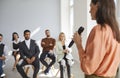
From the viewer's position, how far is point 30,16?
10.1 metres

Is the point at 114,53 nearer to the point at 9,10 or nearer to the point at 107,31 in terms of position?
the point at 107,31

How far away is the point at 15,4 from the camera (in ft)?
32.9

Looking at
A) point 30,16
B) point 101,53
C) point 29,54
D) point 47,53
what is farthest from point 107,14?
point 30,16

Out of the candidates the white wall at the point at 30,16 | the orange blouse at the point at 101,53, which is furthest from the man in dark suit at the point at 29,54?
the white wall at the point at 30,16

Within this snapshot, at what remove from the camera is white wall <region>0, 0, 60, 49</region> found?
10.0 meters

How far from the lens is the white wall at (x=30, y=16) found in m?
10.0

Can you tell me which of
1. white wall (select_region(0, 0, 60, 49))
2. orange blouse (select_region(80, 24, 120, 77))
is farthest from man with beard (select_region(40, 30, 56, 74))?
orange blouse (select_region(80, 24, 120, 77))

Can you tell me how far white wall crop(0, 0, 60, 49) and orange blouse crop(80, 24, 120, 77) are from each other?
8.73 meters

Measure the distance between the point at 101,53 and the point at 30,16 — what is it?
29.3 feet

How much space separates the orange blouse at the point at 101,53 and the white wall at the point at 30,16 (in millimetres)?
8735

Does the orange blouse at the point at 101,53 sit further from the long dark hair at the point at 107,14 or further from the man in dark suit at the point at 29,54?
the man in dark suit at the point at 29,54

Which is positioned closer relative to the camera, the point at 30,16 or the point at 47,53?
the point at 47,53

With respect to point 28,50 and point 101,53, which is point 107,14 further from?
point 28,50

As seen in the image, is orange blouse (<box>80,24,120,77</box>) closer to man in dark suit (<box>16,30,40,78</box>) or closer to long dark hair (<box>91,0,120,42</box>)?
long dark hair (<box>91,0,120,42</box>)
